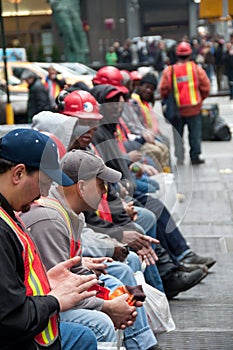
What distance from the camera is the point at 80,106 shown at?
6324 millimetres

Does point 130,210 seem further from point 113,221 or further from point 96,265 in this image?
point 96,265

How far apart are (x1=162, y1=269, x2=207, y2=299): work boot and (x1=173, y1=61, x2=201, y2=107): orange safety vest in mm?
6515

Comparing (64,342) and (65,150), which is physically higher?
(65,150)

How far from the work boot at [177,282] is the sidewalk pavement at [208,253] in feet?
0.30

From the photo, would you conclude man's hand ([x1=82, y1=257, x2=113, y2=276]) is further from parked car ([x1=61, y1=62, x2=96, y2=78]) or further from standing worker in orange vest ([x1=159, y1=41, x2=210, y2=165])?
parked car ([x1=61, y1=62, x2=96, y2=78])

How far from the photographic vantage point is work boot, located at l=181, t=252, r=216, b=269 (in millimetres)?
7098

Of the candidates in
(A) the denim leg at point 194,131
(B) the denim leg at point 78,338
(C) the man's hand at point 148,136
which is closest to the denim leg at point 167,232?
(C) the man's hand at point 148,136

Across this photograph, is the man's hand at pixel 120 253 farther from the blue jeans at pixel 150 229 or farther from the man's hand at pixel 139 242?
the blue jeans at pixel 150 229

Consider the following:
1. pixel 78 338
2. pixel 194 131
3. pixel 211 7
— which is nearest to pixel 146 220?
pixel 78 338

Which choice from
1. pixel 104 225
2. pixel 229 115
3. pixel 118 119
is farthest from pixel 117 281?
pixel 229 115

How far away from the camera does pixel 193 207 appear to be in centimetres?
1022

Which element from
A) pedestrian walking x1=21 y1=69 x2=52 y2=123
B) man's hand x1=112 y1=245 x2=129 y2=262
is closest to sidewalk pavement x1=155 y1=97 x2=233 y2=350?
man's hand x1=112 y1=245 x2=129 y2=262

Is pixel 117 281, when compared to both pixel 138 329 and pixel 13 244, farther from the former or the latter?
pixel 13 244

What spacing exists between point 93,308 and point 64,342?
39cm
